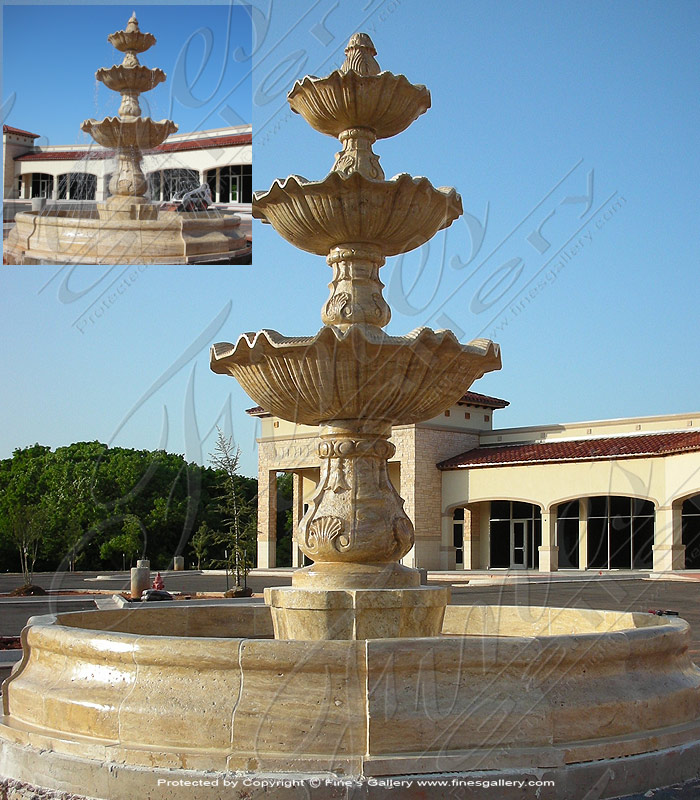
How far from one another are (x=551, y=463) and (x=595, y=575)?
5.85 meters

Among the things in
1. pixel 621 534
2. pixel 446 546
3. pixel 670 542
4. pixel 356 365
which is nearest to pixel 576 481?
pixel 621 534

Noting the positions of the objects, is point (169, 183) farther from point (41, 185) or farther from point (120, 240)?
point (41, 185)

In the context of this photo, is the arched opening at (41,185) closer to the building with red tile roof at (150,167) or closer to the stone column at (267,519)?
the building with red tile roof at (150,167)

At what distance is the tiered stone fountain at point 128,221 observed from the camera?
16250 millimetres

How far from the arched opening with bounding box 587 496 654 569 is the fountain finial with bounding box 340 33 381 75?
28.8 meters

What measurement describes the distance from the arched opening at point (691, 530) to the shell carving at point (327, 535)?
27.6 meters

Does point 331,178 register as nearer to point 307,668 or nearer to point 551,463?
point 307,668

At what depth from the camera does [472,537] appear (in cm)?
3897

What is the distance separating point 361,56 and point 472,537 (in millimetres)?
32394

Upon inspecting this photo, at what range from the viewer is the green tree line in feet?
153

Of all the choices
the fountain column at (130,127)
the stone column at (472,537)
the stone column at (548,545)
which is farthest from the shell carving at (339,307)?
the stone column at (472,537)

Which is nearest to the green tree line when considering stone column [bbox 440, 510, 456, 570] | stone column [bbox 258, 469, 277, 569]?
stone column [bbox 258, 469, 277, 569]

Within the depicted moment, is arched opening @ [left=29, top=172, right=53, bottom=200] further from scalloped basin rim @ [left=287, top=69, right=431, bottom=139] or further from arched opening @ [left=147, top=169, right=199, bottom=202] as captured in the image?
scalloped basin rim @ [left=287, top=69, right=431, bottom=139]

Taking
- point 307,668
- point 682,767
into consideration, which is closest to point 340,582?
point 307,668
